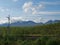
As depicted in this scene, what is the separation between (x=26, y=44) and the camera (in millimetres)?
16141

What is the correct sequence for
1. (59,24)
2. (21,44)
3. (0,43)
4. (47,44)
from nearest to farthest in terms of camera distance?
1. (47,44)
2. (21,44)
3. (0,43)
4. (59,24)

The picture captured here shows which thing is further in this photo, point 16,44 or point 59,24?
point 59,24

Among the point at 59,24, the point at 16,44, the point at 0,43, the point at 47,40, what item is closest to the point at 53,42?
the point at 47,40

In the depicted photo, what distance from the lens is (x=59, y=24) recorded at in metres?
38.7

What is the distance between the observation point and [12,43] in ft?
59.4

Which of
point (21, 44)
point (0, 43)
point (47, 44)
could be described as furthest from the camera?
point (0, 43)

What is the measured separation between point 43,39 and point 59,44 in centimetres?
124

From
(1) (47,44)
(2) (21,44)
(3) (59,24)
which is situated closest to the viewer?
(1) (47,44)

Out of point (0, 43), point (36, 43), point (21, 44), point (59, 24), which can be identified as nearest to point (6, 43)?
point (0, 43)

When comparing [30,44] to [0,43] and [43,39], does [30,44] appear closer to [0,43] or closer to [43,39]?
[43,39]

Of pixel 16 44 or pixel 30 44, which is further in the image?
pixel 16 44

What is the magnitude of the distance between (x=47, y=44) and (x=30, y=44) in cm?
129

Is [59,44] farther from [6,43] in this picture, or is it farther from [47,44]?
[6,43]

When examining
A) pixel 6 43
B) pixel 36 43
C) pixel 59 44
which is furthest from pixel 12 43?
pixel 59 44
